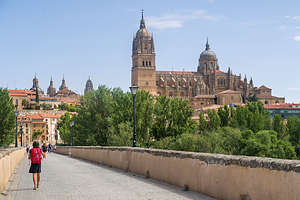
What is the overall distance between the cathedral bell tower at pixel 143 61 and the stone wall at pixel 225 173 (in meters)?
171

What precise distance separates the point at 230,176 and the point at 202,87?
18652 cm

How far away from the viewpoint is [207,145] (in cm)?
6719

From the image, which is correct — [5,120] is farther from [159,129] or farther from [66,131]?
[66,131]

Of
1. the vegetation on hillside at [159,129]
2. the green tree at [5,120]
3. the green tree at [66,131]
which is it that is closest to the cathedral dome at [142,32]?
the green tree at [66,131]

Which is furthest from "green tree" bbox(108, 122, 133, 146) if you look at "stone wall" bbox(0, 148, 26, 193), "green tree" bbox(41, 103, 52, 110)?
"green tree" bbox(41, 103, 52, 110)

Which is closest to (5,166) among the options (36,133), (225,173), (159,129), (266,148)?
(225,173)

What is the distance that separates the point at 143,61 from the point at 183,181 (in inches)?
7054

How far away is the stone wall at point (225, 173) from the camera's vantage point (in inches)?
308

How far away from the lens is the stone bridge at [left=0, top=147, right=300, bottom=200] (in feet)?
26.7

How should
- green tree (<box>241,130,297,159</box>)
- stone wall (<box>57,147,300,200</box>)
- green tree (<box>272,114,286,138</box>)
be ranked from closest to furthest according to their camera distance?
stone wall (<box>57,147,300,200</box>), green tree (<box>241,130,297,159</box>), green tree (<box>272,114,286,138</box>)

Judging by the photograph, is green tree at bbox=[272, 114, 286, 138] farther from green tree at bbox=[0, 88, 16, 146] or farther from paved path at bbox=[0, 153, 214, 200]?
paved path at bbox=[0, 153, 214, 200]

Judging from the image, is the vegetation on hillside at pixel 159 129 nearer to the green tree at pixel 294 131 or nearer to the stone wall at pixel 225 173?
the green tree at pixel 294 131

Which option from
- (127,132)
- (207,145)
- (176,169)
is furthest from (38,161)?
(207,145)

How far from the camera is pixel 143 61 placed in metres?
191
